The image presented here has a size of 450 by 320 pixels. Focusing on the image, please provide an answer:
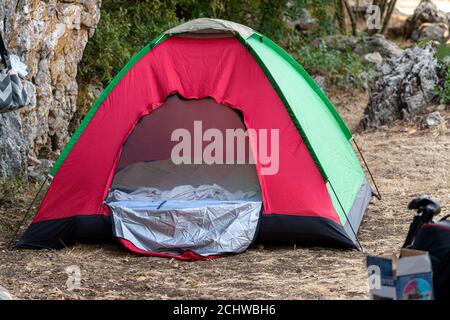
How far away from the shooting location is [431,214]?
347 cm

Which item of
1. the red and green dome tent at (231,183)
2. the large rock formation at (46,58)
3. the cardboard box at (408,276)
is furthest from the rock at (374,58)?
the cardboard box at (408,276)

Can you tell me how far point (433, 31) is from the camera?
17.8m

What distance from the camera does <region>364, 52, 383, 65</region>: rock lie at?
14.7 m

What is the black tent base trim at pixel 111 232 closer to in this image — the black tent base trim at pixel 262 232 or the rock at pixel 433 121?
the black tent base trim at pixel 262 232

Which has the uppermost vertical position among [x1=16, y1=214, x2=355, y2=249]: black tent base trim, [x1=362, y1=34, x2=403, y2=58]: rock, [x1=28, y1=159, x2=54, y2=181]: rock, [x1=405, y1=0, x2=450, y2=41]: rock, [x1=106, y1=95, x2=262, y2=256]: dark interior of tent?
[x1=405, y1=0, x2=450, y2=41]: rock

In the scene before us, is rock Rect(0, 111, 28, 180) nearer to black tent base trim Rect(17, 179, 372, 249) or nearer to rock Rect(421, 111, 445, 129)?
black tent base trim Rect(17, 179, 372, 249)

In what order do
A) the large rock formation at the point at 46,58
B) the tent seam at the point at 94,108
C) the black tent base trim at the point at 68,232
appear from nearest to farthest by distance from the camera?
1. the black tent base trim at the point at 68,232
2. the tent seam at the point at 94,108
3. the large rock formation at the point at 46,58

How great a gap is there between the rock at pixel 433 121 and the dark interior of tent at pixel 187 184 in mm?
4236

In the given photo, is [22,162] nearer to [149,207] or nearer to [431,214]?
[149,207]

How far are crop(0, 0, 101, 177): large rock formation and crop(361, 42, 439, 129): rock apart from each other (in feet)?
13.7

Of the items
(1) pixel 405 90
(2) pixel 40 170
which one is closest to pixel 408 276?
(2) pixel 40 170

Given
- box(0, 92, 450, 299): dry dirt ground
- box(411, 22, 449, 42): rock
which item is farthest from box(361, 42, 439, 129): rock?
box(411, 22, 449, 42): rock

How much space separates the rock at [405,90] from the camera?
10586 millimetres
